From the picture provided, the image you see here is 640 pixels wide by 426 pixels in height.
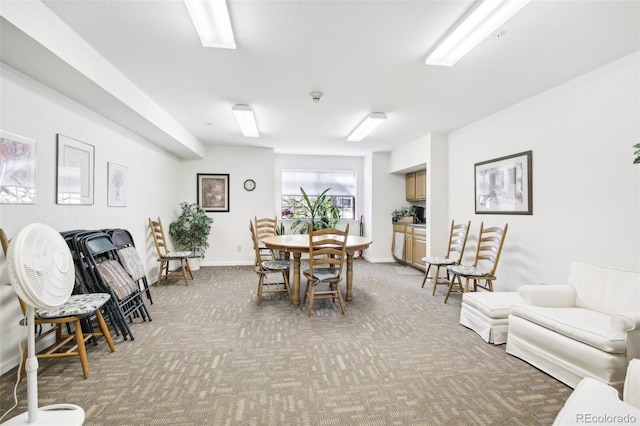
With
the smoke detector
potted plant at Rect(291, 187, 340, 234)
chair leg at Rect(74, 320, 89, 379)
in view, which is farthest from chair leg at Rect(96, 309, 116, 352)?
potted plant at Rect(291, 187, 340, 234)

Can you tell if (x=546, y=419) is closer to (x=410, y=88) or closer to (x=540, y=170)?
(x=540, y=170)

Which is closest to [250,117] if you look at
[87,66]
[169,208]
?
[87,66]

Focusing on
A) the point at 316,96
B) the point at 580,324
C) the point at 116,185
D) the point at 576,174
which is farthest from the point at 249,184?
the point at 580,324

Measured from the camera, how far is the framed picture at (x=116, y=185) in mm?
3467

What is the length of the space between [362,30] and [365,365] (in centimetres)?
251

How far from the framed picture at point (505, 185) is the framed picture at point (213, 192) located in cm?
467

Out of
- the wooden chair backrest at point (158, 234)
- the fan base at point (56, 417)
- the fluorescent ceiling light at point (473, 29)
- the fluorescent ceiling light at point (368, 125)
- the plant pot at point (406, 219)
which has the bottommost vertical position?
the fan base at point (56, 417)

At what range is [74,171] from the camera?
283 centimetres

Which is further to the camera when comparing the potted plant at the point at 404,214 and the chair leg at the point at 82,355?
the potted plant at the point at 404,214

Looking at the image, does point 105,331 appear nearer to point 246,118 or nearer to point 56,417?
point 56,417

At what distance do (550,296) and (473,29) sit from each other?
2.20 meters

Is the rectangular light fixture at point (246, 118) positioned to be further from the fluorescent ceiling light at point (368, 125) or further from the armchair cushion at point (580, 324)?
the armchair cushion at point (580, 324)

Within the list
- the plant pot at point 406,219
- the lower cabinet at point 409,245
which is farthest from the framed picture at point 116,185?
the plant pot at point 406,219

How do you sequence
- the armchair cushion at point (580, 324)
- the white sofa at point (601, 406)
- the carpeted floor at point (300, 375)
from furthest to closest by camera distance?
the armchair cushion at point (580, 324), the carpeted floor at point (300, 375), the white sofa at point (601, 406)
